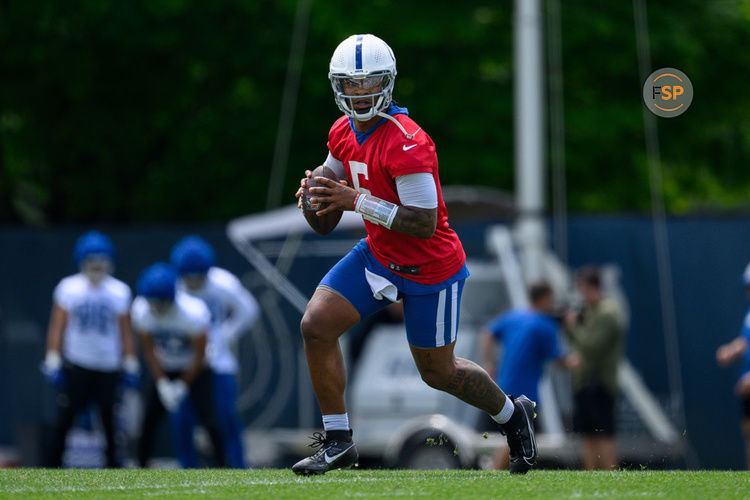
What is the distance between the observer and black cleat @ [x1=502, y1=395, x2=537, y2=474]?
21.8 feet

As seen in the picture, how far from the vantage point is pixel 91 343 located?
36.6ft

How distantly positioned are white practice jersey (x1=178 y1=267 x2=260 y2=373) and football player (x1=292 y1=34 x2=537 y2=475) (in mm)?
4736

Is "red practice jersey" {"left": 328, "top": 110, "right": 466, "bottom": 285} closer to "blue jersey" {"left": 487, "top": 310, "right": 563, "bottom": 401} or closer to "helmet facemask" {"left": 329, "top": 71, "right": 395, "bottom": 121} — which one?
"helmet facemask" {"left": 329, "top": 71, "right": 395, "bottom": 121}

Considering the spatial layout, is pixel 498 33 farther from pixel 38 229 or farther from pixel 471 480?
pixel 471 480

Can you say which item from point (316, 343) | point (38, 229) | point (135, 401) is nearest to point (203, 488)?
point (316, 343)

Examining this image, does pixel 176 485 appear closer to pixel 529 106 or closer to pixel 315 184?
pixel 315 184

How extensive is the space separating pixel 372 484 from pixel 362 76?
189 cm

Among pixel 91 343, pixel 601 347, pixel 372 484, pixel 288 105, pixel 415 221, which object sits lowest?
pixel 372 484

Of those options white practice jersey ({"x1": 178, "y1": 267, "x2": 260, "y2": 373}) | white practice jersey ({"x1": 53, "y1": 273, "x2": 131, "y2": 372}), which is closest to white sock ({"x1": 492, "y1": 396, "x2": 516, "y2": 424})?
white practice jersey ({"x1": 178, "y1": 267, "x2": 260, "y2": 373})

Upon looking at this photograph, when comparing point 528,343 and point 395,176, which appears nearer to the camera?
point 395,176

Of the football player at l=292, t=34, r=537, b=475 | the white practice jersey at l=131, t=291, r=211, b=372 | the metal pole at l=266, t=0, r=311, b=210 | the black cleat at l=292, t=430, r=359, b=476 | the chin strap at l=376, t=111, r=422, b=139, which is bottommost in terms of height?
the black cleat at l=292, t=430, r=359, b=476

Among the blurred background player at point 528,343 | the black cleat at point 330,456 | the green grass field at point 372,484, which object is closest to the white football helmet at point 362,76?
the black cleat at point 330,456

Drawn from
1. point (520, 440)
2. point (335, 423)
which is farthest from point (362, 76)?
point (520, 440)

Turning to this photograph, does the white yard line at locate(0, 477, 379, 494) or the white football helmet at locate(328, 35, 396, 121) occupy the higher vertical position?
the white football helmet at locate(328, 35, 396, 121)
